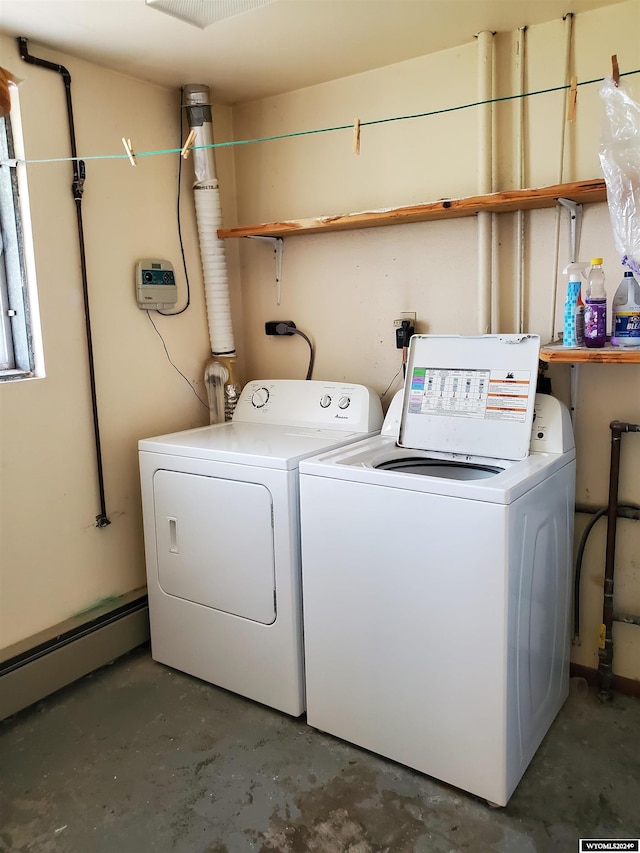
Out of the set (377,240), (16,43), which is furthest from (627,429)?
(16,43)

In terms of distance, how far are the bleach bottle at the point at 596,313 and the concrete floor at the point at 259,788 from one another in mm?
1240

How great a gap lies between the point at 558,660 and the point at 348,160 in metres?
2.00

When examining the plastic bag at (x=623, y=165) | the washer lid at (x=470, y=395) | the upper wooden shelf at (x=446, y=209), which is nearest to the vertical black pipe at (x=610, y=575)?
the washer lid at (x=470, y=395)

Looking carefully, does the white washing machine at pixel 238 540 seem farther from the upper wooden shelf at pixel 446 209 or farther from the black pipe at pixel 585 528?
the black pipe at pixel 585 528

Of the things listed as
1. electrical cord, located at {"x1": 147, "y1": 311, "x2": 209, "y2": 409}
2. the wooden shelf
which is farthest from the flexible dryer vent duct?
the wooden shelf

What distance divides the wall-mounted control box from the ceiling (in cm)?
71

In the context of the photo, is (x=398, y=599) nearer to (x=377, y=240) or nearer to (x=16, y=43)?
(x=377, y=240)

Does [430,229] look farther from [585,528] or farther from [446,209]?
[585,528]

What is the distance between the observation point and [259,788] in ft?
5.99

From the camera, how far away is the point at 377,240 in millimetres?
2551

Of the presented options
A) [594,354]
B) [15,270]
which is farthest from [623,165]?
[15,270]

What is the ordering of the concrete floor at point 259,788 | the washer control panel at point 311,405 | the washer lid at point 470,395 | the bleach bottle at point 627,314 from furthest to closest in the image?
the washer control panel at point 311,405, the washer lid at point 470,395, the bleach bottle at point 627,314, the concrete floor at point 259,788

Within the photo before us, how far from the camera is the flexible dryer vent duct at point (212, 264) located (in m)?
2.60

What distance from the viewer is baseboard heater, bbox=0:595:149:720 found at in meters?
2.17
